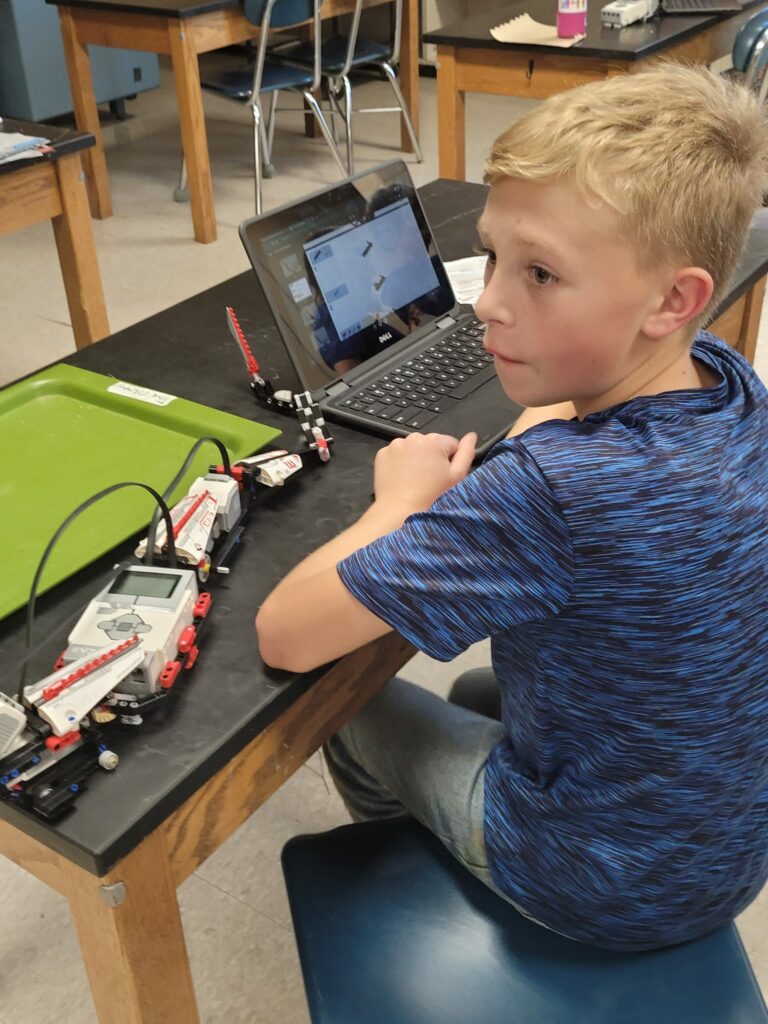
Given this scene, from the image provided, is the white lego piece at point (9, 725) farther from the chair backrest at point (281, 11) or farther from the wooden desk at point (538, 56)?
the chair backrest at point (281, 11)

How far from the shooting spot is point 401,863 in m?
1.00

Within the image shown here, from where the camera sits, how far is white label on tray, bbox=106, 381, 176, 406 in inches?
47.5

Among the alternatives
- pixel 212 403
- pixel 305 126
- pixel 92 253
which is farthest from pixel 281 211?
pixel 305 126

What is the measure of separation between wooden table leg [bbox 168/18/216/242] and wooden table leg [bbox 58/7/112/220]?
0.37m

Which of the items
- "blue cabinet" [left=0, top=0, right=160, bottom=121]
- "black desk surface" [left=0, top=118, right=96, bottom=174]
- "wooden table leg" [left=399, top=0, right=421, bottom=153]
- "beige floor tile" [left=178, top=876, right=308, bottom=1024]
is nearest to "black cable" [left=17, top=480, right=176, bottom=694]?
"beige floor tile" [left=178, top=876, right=308, bottom=1024]

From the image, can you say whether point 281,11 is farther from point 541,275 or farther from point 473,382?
point 541,275

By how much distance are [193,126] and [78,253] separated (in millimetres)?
1498

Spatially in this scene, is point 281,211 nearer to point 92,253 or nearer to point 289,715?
point 289,715

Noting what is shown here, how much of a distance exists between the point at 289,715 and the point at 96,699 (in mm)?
183

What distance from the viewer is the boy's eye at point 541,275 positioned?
78 cm

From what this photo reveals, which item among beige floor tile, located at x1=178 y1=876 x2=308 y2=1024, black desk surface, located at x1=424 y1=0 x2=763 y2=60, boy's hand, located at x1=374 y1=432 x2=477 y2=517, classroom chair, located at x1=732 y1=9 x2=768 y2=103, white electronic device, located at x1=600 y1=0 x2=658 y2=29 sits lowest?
beige floor tile, located at x1=178 y1=876 x2=308 y2=1024

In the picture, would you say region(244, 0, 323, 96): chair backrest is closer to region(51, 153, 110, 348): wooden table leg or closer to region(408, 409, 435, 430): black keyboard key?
region(51, 153, 110, 348): wooden table leg

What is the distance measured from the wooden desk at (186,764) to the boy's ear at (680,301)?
367 mm

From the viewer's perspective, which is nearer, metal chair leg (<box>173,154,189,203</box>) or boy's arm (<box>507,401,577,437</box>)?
boy's arm (<box>507,401,577,437</box>)
